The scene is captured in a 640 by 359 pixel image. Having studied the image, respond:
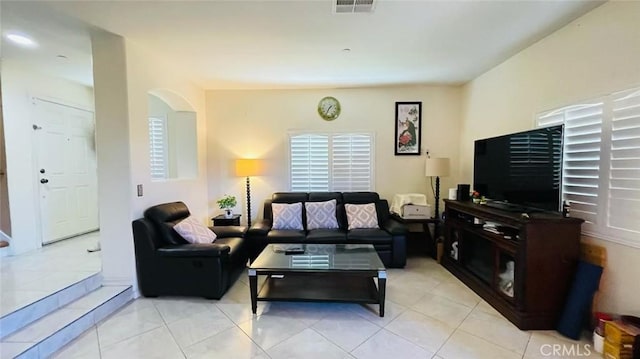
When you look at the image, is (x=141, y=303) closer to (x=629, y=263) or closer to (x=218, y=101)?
(x=218, y=101)

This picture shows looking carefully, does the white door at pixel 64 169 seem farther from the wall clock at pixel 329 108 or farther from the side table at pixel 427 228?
the side table at pixel 427 228

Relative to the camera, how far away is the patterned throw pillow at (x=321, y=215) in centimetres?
425

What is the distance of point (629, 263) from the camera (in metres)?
2.13

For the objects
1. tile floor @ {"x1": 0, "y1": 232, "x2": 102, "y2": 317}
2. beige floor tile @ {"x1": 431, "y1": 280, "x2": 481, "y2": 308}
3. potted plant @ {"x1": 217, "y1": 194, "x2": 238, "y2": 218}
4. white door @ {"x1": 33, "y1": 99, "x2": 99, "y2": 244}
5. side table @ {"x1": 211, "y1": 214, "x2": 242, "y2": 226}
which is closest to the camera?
tile floor @ {"x1": 0, "y1": 232, "x2": 102, "y2": 317}

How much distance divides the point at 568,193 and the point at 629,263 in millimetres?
703

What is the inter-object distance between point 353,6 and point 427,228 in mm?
3488

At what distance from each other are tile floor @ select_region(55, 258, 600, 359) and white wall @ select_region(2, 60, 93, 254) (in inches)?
91.3

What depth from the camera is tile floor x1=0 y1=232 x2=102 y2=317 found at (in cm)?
244

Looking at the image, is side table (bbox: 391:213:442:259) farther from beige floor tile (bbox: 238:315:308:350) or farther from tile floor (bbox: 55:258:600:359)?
beige floor tile (bbox: 238:315:308:350)

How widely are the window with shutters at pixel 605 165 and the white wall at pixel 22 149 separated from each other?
20.9 ft

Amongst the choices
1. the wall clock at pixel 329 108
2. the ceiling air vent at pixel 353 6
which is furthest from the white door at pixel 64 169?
the ceiling air vent at pixel 353 6

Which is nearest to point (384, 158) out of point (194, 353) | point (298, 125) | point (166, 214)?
point (298, 125)

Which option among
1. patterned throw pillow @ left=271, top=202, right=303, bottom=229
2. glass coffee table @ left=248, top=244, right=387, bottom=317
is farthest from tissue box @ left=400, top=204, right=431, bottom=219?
patterned throw pillow @ left=271, top=202, right=303, bottom=229

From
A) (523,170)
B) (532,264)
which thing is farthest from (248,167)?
(532,264)
